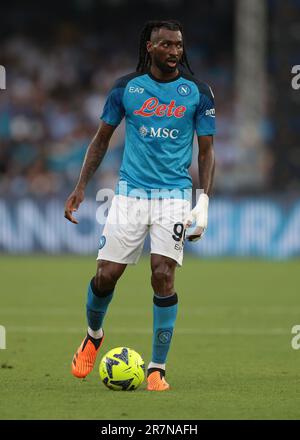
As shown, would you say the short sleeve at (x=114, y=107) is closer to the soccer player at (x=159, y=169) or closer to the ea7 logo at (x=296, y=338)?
the soccer player at (x=159, y=169)

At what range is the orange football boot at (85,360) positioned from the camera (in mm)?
8578

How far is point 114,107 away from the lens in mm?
8484

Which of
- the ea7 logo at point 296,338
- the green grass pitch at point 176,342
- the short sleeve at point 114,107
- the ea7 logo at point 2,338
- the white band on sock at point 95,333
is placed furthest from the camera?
the ea7 logo at point 296,338

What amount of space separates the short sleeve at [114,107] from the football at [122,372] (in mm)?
1728

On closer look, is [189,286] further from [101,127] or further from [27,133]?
[27,133]

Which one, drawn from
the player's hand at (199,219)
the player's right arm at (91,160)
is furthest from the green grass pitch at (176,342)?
the player's right arm at (91,160)

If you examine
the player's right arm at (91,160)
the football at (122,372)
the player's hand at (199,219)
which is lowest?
the football at (122,372)

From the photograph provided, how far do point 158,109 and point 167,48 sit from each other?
0.44m

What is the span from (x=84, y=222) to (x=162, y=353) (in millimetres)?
14617

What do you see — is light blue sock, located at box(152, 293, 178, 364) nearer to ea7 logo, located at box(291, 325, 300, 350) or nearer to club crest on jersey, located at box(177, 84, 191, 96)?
club crest on jersey, located at box(177, 84, 191, 96)

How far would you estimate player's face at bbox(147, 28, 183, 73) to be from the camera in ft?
27.1

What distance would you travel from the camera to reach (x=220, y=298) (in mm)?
15688

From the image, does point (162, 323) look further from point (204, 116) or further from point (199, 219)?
point (204, 116)
